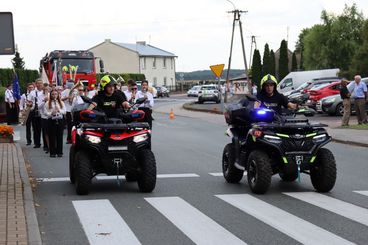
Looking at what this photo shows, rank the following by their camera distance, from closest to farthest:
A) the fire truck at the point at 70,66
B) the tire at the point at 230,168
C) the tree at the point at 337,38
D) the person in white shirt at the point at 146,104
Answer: the tire at the point at 230,168
the person in white shirt at the point at 146,104
the fire truck at the point at 70,66
the tree at the point at 337,38

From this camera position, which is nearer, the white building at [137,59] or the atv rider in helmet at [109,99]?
the atv rider in helmet at [109,99]

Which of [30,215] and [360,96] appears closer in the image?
[30,215]

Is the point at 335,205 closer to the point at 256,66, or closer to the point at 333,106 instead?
the point at 333,106

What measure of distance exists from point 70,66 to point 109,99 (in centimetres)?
2190

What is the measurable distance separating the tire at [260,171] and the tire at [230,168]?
→ 38.0 inches

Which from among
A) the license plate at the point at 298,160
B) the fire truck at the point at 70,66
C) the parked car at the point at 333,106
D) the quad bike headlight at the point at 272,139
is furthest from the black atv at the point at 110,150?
the parked car at the point at 333,106

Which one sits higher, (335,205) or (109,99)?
(109,99)

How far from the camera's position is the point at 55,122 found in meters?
15.9

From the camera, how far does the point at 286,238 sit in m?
6.97

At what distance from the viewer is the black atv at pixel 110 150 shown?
987 cm

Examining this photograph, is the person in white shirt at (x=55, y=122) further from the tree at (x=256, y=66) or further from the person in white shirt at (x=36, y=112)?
the tree at (x=256, y=66)

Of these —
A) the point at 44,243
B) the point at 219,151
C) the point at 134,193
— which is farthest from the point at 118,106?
the point at 219,151

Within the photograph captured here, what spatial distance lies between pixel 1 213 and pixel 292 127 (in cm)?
439

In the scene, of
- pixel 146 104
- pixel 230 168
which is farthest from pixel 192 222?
pixel 146 104
